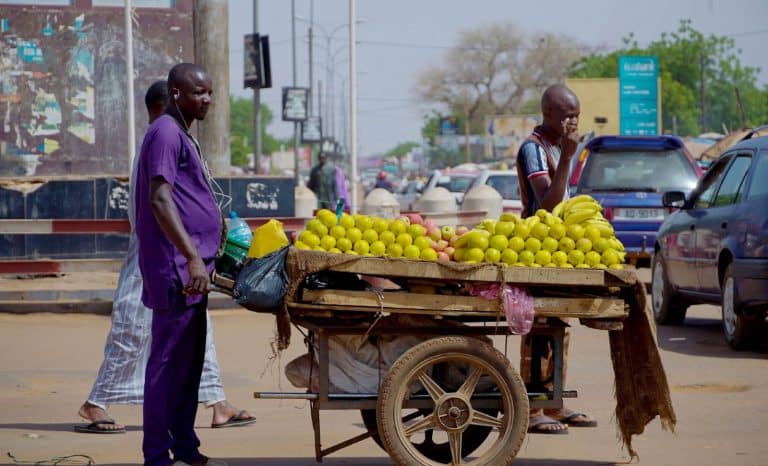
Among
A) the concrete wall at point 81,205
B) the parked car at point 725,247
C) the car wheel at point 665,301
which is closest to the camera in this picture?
the parked car at point 725,247

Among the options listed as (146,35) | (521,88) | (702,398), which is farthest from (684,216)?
(521,88)

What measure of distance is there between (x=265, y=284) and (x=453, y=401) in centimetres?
102

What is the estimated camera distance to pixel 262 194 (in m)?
15.8

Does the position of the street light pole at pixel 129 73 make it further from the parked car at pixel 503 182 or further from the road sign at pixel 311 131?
the road sign at pixel 311 131

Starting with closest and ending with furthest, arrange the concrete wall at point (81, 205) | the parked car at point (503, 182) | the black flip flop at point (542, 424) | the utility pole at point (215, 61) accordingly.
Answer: the black flip flop at point (542, 424), the concrete wall at point (81, 205), the utility pole at point (215, 61), the parked car at point (503, 182)

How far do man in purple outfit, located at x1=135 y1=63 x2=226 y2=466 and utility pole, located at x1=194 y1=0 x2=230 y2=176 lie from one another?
10191 millimetres

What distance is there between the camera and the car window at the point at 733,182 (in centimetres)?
1127

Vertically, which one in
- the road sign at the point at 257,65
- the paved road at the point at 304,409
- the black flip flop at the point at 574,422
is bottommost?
the paved road at the point at 304,409

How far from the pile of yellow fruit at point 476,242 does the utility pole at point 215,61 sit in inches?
405

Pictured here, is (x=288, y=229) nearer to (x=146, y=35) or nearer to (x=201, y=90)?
(x=146, y=35)

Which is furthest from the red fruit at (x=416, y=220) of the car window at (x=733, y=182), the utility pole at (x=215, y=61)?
the utility pole at (x=215, y=61)

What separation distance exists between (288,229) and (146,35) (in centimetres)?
691

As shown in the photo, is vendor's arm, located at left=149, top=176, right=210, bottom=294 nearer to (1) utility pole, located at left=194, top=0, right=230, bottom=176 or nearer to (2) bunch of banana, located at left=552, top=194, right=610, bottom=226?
(2) bunch of banana, located at left=552, top=194, right=610, bottom=226

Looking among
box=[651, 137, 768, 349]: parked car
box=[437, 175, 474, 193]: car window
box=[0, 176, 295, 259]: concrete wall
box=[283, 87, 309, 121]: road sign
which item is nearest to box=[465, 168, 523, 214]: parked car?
box=[437, 175, 474, 193]: car window
